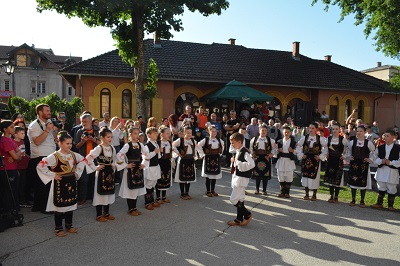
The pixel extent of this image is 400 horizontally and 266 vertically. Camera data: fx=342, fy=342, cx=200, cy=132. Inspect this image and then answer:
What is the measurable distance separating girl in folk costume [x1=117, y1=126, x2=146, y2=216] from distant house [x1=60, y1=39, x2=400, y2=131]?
1289 centimetres

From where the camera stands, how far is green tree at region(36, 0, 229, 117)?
43.2 feet

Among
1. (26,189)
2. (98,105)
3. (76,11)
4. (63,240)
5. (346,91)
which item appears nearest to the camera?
(63,240)

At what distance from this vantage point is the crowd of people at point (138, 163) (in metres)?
5.86

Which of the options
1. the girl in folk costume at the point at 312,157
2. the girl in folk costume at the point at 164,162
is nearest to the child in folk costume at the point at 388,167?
the girl in folk costume at the point at 312,157

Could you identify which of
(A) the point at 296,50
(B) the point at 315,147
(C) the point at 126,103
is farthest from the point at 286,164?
(A) the point at 296,50

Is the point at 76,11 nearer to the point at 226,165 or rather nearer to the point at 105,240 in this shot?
the point at 226,165

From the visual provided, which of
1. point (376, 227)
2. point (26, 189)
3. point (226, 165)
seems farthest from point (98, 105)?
point (376, 227)

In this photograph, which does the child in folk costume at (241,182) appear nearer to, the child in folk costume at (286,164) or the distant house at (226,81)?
the child in folk costume at (286,164)

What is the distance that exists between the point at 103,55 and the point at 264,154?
1435 centimetres

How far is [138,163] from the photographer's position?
6.93m

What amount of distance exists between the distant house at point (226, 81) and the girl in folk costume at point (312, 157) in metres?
11.9

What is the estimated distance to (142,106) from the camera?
1443cm

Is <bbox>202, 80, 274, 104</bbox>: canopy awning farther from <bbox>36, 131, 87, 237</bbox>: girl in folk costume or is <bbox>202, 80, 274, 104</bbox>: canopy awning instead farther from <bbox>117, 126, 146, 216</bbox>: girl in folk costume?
<bbox>36, 131, 87, 237</bbox>: girl in folk costume

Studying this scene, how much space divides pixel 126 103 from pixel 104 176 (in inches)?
553
